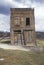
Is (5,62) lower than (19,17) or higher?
lower

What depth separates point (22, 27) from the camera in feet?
109

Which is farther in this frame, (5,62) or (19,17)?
(19,17)

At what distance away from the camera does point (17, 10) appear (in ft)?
108

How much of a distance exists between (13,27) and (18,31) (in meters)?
1.19

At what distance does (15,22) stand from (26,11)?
2.74 meters

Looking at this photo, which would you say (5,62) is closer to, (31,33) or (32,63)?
(32,63)

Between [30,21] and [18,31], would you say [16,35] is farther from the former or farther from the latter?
[30,21]

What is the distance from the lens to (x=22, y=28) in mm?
33188

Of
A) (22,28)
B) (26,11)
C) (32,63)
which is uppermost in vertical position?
(26,11)

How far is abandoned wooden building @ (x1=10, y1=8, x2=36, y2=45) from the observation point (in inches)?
1299

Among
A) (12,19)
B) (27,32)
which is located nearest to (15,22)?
(12,19)

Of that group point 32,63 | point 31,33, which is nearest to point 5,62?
point 32,63

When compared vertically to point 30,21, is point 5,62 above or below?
below

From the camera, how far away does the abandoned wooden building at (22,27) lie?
33.0m
